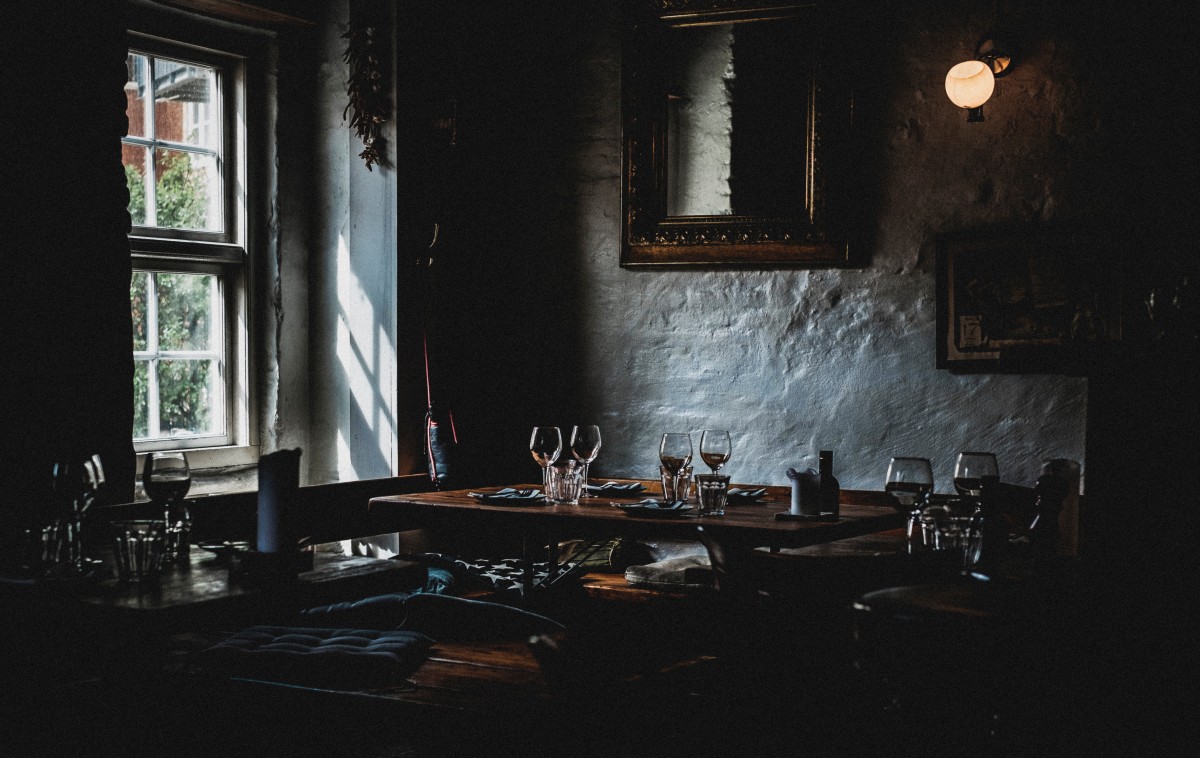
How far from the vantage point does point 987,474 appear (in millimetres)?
2287

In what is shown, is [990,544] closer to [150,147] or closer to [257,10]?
[150,147]

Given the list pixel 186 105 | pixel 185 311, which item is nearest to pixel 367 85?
pixel 186 105

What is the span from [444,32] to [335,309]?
3.83 feet

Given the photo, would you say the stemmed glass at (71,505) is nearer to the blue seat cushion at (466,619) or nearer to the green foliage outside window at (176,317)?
the blue seat cushion at (466,619)

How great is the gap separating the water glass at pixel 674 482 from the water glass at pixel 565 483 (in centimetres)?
26

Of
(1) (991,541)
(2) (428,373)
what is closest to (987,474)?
(1) (991,541)

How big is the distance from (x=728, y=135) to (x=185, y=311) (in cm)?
209

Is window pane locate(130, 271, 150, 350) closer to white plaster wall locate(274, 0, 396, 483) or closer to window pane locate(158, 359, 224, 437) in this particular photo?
window pane locate(158, 359, 224, 437)

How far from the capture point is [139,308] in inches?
152

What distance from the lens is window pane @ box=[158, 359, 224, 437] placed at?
3.95 metres

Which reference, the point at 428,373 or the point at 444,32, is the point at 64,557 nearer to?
the point at 428,373

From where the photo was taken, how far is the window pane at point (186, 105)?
153 inches

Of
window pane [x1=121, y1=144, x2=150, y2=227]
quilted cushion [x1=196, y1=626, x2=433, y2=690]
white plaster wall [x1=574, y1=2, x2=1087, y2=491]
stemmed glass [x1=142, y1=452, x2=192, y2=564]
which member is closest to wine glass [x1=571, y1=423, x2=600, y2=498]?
quilted cushion [x1=196, y1=626, x2=433, y2=690]

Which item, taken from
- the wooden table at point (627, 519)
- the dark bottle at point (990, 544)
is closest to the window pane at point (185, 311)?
the wooden table at point (627, 519)
